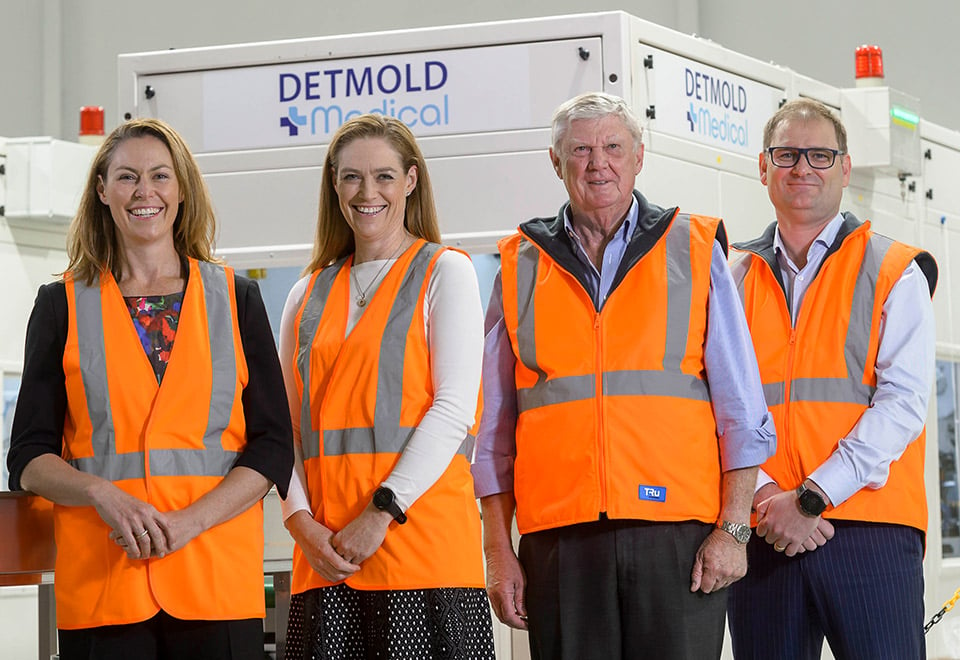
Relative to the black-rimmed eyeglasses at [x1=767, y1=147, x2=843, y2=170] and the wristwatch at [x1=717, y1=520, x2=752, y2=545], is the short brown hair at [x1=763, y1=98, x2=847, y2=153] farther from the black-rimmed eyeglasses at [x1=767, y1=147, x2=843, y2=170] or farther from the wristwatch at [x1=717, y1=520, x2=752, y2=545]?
the wristwatch at [x1=717, y1=520, x2=752, y2=545]

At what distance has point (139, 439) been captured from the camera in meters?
2.63

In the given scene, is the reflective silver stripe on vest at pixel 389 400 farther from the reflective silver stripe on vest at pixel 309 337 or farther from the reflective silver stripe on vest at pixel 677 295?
the reflective silver stripe on vest at pixel 677 295

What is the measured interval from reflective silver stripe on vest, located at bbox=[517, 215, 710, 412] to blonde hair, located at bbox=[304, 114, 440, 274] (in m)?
0.33

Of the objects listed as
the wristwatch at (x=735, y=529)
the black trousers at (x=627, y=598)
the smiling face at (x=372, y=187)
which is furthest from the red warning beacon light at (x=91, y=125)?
the wristwatch at (x=735, y=529)

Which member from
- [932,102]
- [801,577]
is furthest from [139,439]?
[932,102]

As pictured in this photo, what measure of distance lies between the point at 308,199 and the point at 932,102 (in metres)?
4.95

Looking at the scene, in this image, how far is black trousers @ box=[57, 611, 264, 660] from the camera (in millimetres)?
2572

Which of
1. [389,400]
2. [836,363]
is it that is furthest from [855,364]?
[389,400]

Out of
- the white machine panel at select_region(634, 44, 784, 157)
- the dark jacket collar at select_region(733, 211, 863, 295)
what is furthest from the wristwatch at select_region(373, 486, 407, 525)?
the white machine panel at select_region(634, 44, 784, 157)

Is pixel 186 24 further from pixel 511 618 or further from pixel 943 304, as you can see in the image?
pixel 511 618

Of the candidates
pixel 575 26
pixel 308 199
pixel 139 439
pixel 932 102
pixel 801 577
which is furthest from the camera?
pixel 932 102

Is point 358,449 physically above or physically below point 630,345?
below

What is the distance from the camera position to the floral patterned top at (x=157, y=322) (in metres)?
2.70

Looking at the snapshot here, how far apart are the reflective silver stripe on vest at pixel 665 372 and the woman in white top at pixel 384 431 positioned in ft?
0.40
